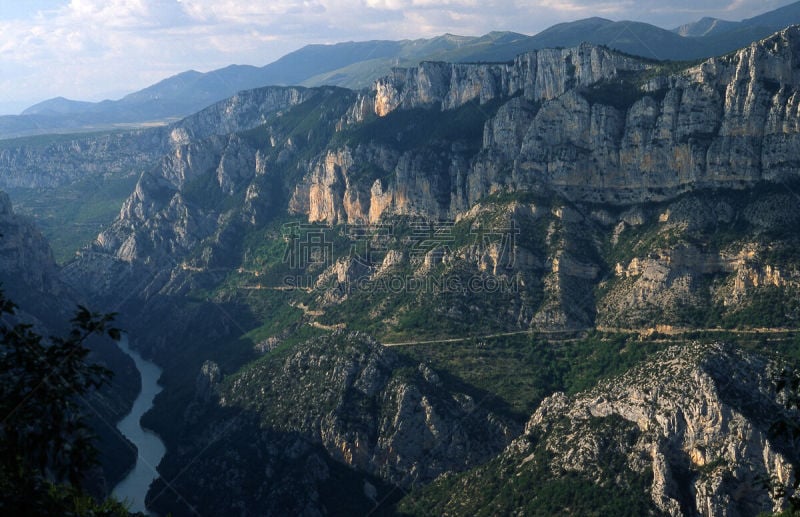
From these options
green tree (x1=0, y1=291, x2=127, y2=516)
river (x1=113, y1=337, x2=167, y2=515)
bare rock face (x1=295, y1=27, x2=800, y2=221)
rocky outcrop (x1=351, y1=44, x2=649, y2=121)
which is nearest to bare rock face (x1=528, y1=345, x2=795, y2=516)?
bare rock face (x1=295, y1=27, x2=800, y2=221)

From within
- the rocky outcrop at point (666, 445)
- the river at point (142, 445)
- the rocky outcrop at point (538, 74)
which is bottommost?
the river at point (142, 445)

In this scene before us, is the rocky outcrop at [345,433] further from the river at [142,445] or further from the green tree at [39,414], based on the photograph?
the green tree at [39,414]

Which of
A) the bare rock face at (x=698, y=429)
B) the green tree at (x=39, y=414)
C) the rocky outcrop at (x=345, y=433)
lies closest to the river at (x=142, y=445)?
the rocky outcrop at (x=345, y=433)

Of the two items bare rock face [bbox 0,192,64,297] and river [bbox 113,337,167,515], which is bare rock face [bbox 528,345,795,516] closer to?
river [bbox 113,337,167,515]

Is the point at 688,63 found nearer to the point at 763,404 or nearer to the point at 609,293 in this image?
the point at 609,293

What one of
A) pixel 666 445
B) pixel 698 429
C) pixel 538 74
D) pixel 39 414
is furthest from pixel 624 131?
pixel 39 414

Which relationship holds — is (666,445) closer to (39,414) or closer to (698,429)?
(698,429)

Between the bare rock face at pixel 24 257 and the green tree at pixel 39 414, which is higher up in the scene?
the green tree at pixel 39 414
